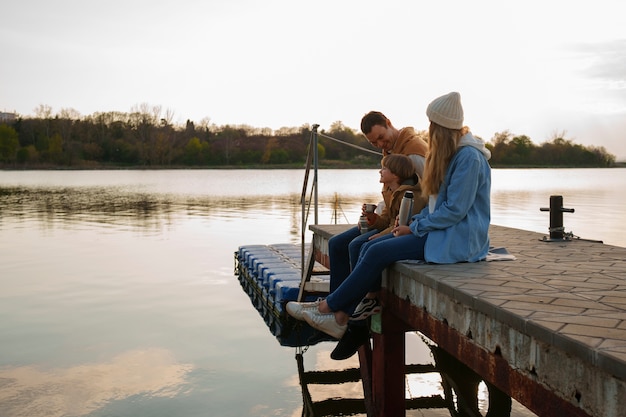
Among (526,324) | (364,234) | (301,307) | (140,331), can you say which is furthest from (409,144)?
(140,331)

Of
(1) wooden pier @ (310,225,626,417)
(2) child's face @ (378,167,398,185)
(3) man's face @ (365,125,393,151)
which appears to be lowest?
(1) wooden pier @ (310,225,626,417)

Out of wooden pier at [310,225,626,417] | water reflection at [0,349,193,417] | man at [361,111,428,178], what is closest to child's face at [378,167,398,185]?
man at [361,111,428,178]

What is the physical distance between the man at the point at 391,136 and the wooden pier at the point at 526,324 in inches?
44.8

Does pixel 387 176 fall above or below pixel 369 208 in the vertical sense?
above

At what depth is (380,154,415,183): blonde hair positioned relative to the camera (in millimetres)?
5598

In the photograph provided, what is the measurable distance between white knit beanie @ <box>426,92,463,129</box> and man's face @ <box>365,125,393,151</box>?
41.2 inches

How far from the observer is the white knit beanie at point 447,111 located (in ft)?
16.0

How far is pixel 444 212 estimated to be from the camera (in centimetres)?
480

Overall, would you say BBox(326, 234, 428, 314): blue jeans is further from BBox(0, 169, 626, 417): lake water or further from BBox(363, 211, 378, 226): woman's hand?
BBox(0, 169, 626, 417): lake water

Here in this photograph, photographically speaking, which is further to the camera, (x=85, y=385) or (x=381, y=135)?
(x=85, y=385)

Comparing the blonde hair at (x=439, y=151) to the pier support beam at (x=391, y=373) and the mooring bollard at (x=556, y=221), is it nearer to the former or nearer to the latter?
the pier support beam at (x=391, y=373)

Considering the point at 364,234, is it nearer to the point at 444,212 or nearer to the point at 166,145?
the point at 444,212

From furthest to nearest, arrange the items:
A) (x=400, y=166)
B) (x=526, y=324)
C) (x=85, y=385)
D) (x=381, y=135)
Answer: (x=85, y=385) → (x=381, y=135) → (x=400, y=166) → (x=526, y=324)

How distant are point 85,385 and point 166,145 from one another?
379 ft
